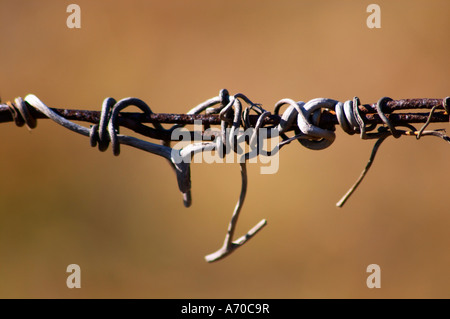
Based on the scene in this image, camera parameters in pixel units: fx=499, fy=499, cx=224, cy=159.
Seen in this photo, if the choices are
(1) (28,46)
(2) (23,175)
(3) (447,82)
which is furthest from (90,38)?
(3) (447,82)

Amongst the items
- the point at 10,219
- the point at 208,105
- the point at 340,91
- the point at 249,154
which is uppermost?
the point at 340,91

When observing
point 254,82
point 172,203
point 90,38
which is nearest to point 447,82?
point 254,82

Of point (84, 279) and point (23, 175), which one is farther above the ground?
point (23, 175)

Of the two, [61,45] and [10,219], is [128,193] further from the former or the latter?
[61,45]

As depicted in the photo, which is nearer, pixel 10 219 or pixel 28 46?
pixel 10 219

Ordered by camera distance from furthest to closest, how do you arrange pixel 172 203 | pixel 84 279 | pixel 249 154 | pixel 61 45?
pixel 61 45 < pixel 172 203 < pixel 84 279 < pixel 249 154

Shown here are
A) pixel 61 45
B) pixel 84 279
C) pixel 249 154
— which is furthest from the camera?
pixel 61 45
